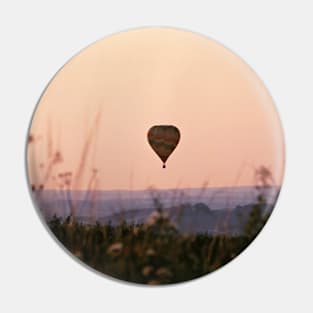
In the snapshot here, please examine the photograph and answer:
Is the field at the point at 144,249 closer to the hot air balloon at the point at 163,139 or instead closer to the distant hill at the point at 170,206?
the distant hill at the point at 170,206

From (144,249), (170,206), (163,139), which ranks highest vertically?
(163,139)

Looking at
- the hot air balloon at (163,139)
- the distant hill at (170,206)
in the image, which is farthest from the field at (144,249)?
the hot air balloon at (163,139)

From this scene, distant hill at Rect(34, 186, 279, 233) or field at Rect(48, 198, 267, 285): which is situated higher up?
distant hill at Rect(34, 186, 279, 233)

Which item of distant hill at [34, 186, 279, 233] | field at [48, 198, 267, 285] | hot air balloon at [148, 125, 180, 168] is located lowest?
field at [48, 198, 267, 285]

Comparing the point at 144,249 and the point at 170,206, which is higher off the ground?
the point at 170,206

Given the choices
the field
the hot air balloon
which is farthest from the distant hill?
the hot air balloon

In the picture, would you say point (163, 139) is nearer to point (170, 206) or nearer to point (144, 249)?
point (170, 206)

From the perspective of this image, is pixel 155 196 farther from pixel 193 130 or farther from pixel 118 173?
pixel 193 130

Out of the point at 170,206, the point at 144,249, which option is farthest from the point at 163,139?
the point at 144,249

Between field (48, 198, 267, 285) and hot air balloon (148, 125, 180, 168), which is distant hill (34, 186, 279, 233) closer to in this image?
field (48, 198, 267, 285)
